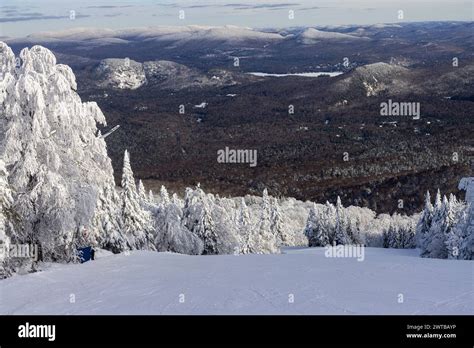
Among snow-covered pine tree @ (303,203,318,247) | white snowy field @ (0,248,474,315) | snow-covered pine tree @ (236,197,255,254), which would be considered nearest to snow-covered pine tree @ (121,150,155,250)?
white snowy field @ (0,248,474,315)

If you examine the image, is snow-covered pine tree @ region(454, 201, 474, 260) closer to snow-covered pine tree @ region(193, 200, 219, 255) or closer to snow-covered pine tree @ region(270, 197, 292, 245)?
snow-covered pine tree @ region(193, 200, 219, 255)

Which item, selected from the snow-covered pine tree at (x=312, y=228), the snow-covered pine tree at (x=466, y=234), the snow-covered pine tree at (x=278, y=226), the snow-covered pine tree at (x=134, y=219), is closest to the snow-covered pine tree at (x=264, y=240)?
the snow-covered pine tree at (x=312, y=228)

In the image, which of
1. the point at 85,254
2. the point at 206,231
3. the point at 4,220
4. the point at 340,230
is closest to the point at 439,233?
the point at 340,230

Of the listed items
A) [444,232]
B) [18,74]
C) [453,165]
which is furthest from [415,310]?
[453,165]

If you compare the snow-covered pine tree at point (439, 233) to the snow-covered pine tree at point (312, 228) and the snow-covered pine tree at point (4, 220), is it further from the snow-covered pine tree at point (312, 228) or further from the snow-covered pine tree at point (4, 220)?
the snow-covered pine tree at point (4, 220)
